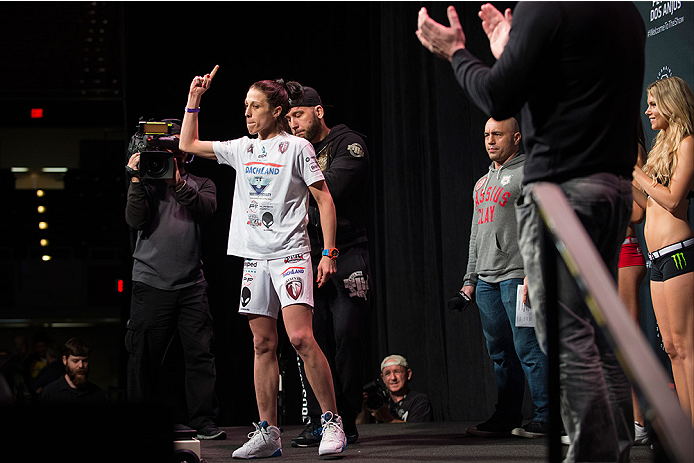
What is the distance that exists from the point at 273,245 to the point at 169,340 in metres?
1.04

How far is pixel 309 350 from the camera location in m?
2.62

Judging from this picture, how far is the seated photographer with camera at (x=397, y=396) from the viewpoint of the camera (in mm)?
4348

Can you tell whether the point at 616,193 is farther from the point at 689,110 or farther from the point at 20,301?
the point at 20,301

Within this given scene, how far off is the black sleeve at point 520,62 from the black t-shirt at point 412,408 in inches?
117

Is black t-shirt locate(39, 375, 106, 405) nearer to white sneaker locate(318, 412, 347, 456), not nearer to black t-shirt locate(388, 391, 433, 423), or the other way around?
black t-shirt locate(388, 391, 433, 423)

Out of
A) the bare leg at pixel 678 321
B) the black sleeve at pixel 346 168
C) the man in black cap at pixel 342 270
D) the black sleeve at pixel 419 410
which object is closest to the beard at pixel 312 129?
the man in black cap at pixel 342 270

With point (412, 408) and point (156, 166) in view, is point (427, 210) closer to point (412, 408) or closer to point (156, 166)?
point (412, 408)

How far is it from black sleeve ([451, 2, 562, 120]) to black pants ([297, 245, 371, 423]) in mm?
1524

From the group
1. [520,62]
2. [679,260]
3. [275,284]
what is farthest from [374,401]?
[520,62]

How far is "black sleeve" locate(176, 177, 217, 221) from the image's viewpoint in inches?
133

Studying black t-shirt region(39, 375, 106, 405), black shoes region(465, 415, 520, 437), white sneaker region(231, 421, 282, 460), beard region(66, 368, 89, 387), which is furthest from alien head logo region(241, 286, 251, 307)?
beard region(66, 368, 89, 387)

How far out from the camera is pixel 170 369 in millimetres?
4633

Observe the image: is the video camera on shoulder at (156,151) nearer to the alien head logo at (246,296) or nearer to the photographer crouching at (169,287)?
the photographer crouching at (169,287)

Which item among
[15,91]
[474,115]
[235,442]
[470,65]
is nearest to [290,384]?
[235,442]
